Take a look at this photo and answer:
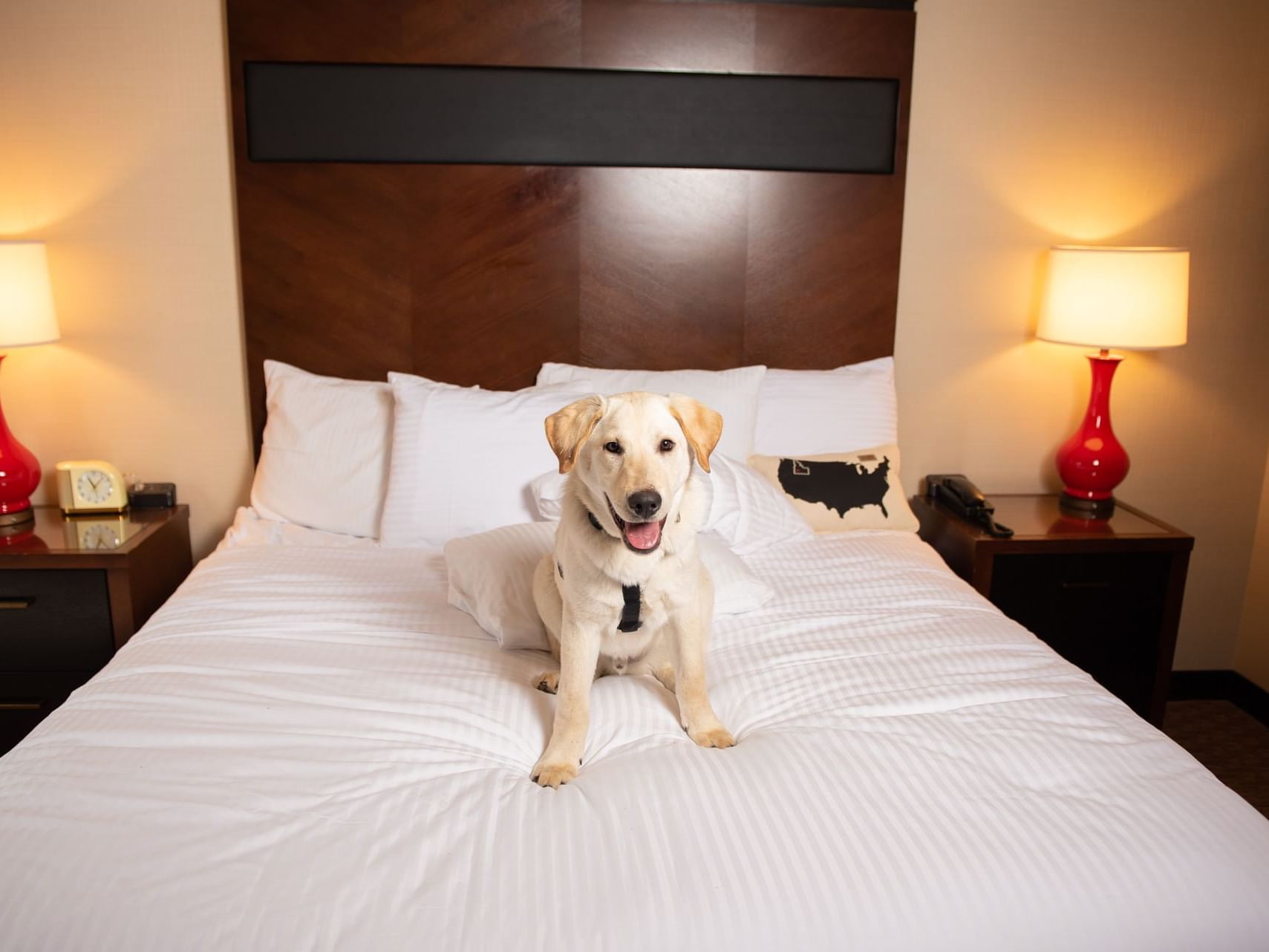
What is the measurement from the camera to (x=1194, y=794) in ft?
4.78

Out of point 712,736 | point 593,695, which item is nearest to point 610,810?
point 712,736

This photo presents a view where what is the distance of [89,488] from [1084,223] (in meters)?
2.92

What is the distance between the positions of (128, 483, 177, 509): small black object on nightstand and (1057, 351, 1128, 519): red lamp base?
2.57m

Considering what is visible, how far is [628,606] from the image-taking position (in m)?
1.64

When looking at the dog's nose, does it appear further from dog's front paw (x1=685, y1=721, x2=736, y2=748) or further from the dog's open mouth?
dog's front paw (x1=685, y1=721, x2=736, y2=748)

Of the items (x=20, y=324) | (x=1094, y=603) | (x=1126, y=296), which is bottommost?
(x=1094, y=603)

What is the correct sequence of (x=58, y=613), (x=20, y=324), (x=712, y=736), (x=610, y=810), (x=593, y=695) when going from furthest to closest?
(x=20, y=324) < (x=58, y=613) < (x=593, y=695) < (x=712, y=736) < (x=610, y=810)

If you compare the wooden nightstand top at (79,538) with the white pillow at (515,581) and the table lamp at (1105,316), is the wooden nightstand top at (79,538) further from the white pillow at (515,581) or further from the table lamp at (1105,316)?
the table lamp at (1105,316)

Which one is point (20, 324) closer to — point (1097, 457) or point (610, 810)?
point (610, 810)

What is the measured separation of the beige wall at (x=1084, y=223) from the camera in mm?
2830

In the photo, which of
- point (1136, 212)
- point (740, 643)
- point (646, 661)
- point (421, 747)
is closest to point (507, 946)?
point (421, 747)

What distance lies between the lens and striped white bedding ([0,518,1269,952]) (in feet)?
3.95

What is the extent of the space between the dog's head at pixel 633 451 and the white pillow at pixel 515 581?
449 millimetres

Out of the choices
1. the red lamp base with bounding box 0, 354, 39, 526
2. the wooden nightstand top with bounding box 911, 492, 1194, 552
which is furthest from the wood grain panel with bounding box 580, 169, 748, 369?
the red lamp base with bounding box 0, 354, 39, 526
